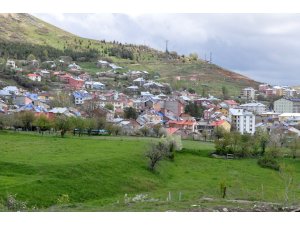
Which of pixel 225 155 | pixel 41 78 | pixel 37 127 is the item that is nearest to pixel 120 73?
pixel 41 78

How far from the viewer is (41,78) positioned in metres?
89.4

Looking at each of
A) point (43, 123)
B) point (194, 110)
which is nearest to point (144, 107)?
point (194, 110)

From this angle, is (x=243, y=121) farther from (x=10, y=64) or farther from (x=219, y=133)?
(x=10, y=64)

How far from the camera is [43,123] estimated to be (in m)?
46.8

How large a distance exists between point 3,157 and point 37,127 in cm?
1924

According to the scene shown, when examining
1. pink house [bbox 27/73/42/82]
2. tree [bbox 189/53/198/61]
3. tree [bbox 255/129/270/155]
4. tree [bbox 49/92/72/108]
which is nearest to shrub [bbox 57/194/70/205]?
tree [bbox 255/129/270/155]

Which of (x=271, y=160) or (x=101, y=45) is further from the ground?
(x=101, y=45)

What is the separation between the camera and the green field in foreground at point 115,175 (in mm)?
22547

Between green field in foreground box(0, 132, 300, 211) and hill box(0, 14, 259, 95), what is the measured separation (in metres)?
67.1

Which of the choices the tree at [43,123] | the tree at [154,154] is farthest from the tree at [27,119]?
the tree at [154,154]

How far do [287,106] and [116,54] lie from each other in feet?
152

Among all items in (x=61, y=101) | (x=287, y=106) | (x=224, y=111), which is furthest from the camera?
(x=287, y=106)

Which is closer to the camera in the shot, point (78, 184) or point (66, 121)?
point (78, 184)

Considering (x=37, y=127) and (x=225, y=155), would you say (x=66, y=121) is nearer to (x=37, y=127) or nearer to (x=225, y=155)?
(x=37, y=127)
